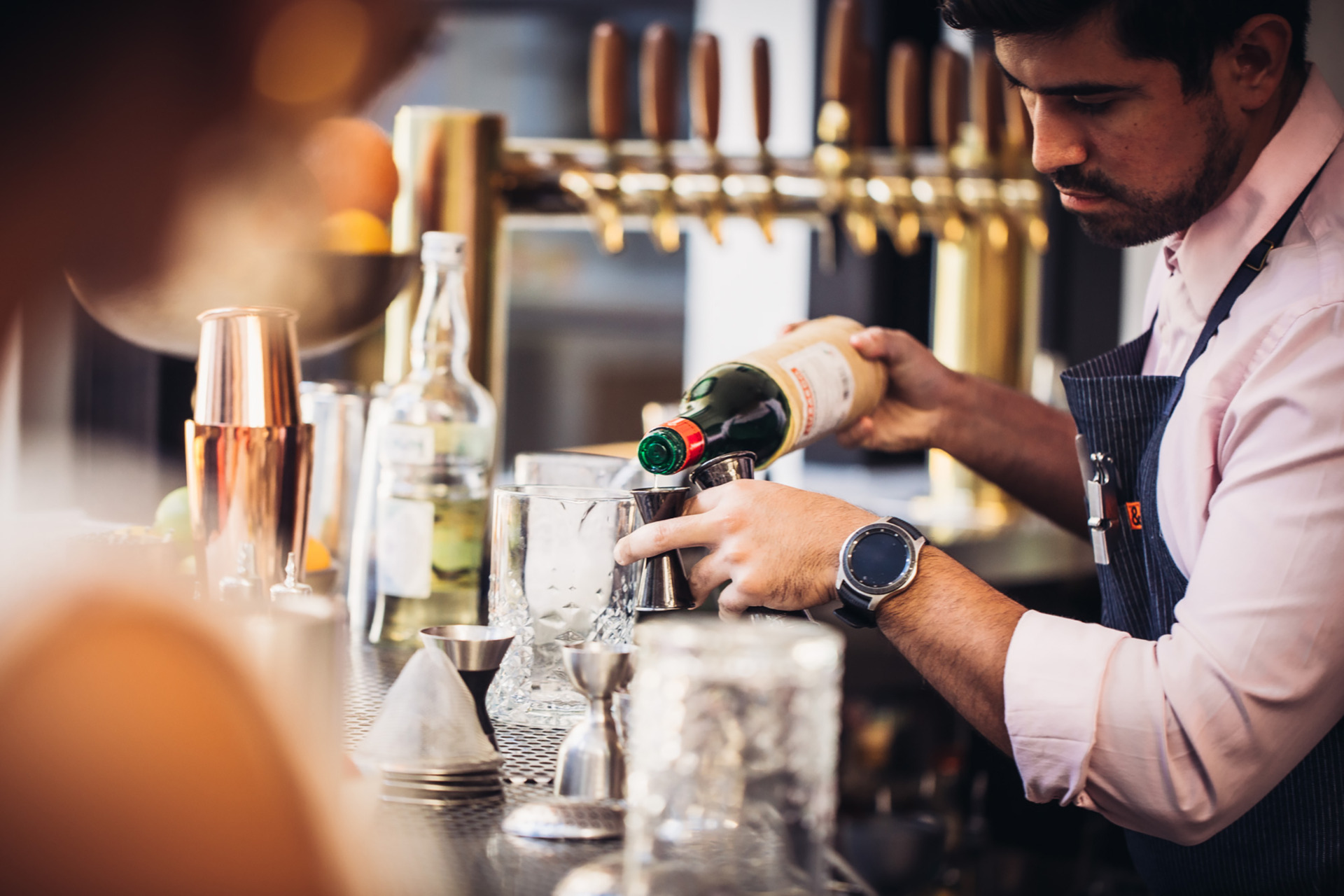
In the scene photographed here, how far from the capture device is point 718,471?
0.92 m

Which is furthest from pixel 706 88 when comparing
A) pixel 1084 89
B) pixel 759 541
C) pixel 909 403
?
pixel 759 541

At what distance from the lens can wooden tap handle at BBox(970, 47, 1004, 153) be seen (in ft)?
7.32

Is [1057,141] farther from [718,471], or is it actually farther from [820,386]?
[718,471]

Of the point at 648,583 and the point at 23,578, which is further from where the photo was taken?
the point at 648,583

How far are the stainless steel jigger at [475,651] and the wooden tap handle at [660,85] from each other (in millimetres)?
1082

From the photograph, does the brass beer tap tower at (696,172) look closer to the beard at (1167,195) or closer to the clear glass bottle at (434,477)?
the clear glass bottle at (434,477)

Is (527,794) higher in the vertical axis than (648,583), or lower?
lower

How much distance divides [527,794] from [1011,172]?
72.6 inches

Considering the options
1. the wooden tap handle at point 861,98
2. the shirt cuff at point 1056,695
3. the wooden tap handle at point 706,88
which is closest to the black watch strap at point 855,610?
the shirt cuff at point 1056,695

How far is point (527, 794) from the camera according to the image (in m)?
0.78

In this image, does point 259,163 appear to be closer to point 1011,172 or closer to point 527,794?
point 527,794

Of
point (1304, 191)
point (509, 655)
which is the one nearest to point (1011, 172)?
point (1304, 191)

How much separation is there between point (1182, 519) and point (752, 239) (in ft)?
8.58

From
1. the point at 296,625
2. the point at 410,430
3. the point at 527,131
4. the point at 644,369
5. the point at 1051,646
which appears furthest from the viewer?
the point at 644,369
